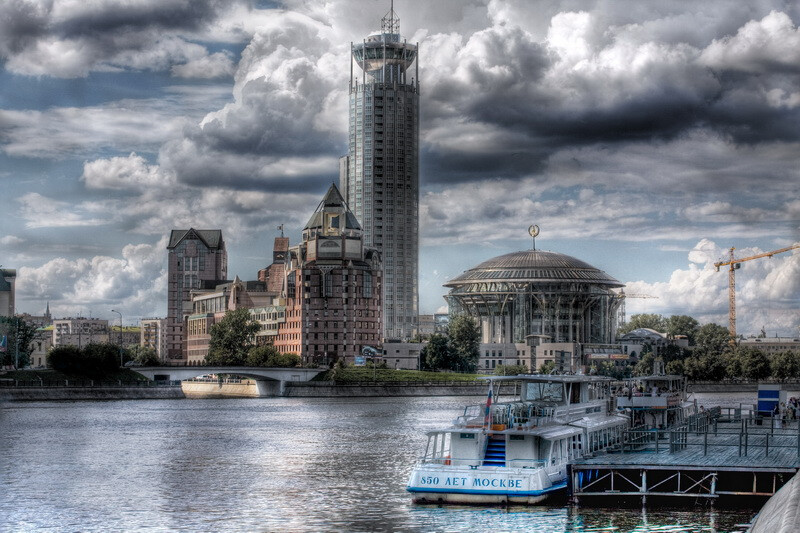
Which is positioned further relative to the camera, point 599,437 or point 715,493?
point 599,437

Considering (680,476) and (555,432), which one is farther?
(555,432)

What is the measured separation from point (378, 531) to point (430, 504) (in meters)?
7.01

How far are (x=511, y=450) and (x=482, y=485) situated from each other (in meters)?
3.94

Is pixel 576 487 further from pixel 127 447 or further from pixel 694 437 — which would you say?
pixel 127 447

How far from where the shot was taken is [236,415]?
162m

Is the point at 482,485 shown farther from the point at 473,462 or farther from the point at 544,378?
the point at 544,378

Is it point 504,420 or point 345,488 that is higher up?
point 504,420

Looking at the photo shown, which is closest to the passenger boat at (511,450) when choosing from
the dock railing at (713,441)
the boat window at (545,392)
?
the boat window at (545,392)

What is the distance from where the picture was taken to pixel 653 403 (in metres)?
81.6

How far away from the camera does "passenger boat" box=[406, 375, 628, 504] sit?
185 ft

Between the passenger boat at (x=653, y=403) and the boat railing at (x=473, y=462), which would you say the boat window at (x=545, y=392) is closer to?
the boat railing at (x=473, y=462)

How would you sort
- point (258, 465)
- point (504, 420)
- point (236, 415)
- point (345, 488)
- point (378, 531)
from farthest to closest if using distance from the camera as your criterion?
point (236, 415) → point (258, 465) → point (345, 488) → point (504, 420) → point (378, 531)

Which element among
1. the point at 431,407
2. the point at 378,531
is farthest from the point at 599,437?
the point at 431,407

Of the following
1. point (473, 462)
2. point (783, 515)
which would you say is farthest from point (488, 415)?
point (783, 515)
